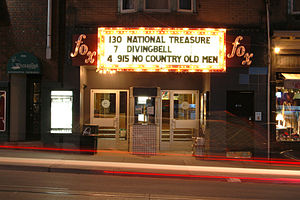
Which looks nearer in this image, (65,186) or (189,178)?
(65,186)

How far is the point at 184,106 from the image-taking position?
1435cm

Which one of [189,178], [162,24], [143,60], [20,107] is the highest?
[162,24]

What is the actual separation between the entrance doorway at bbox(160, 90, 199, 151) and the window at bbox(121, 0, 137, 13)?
3.90 metres

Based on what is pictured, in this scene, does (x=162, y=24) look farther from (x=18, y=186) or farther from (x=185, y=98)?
(x=18, y=186)

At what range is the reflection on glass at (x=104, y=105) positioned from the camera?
1422 cm

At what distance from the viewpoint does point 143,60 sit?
11.8 meters

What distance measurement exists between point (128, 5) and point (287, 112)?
7359mm

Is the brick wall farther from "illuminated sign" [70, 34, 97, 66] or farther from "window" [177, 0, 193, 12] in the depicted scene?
"illuminated sign" [70, 34, 97, 66]

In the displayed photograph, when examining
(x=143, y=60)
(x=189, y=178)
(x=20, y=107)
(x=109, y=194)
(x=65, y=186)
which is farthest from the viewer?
(x=20, y=107)

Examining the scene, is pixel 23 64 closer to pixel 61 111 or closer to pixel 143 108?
pixel 61 111

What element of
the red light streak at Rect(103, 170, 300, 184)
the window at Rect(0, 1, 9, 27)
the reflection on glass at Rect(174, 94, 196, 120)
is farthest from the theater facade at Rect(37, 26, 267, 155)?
the red light streak at Rect(103, 170, 300, 184)

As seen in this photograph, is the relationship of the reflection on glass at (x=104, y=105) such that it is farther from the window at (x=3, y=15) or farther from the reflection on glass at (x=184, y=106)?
the window at (x=3, y=15)

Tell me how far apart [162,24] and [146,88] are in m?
2.78

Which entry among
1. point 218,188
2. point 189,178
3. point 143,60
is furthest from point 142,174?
point 143,60
